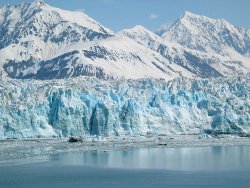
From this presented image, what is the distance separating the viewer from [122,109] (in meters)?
79.0

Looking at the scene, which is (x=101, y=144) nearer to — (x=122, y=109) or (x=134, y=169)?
(x=122, y=109)

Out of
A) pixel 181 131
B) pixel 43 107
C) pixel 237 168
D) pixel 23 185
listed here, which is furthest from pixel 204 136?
pixel 23 185

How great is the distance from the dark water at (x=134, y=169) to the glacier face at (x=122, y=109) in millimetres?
15279

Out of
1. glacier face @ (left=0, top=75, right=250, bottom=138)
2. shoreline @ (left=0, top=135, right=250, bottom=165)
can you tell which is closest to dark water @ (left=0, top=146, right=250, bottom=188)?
shoreline @ (left=0, top=135, right=250, bottom=165)

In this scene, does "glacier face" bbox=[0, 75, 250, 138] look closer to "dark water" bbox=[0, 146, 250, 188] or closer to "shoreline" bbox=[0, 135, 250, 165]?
"shoreline" bbox=[0, 135, 250, 165]

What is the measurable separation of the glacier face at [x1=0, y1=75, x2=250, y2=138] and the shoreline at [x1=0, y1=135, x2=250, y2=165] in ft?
8.52

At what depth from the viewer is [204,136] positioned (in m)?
77.2

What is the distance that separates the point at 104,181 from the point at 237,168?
12175mm

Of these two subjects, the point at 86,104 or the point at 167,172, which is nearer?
the point at 167,172

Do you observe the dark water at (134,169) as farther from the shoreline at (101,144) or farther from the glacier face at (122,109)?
the glacier face at (122,109)

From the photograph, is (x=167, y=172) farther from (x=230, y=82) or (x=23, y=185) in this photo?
(x=230, y=82)

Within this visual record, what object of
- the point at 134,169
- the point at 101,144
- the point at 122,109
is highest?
the point at 122,109

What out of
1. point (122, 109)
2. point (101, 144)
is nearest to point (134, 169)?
point (101, 144)

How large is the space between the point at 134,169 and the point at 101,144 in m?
19.2
